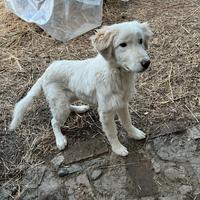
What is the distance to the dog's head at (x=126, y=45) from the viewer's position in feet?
8.95

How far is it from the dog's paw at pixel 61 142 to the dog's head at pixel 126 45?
3.36ft

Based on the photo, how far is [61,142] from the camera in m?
3.58

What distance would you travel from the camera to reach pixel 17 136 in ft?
12.3

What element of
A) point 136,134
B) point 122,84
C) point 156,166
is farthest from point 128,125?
point 122,84

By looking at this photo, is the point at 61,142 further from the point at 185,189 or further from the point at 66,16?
the point at 66,16

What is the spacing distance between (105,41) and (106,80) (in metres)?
0.38

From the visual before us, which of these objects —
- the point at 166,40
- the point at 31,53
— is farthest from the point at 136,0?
the point at 31,53

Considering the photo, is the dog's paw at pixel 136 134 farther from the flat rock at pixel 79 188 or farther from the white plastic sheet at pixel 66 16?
the white plastic sheet at pixel 66 16

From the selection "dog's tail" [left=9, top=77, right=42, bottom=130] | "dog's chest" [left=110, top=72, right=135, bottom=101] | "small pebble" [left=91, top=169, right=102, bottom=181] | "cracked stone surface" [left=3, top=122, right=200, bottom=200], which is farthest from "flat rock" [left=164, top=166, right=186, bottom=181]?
"dog's tail" [left=9, top=77, right=42, bottom=130]

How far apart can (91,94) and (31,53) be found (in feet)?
5.88

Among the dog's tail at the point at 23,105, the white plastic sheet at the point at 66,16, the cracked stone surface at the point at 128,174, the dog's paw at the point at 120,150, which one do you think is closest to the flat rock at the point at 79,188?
the cracked stone surface at the point at 128,174

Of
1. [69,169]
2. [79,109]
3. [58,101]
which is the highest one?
[58,101]

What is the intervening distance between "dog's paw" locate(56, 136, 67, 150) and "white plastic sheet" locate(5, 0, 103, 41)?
1696mm

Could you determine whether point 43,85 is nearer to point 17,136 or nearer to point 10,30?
point 17,136
